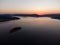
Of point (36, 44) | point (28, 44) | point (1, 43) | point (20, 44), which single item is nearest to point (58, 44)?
point (36, 44)

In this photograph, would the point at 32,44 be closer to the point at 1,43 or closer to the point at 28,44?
the point at 28,44

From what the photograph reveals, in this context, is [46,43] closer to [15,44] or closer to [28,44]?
[28,44]

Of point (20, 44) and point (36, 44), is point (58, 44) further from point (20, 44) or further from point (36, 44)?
point (20, 44)

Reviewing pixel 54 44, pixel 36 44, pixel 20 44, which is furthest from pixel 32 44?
pixel 54 44

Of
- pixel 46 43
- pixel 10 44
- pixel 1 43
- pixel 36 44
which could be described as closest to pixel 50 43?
pixel 46 43

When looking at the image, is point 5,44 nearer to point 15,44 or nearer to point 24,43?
point 15,44

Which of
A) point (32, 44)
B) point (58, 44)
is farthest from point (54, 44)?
point (32, 44)
